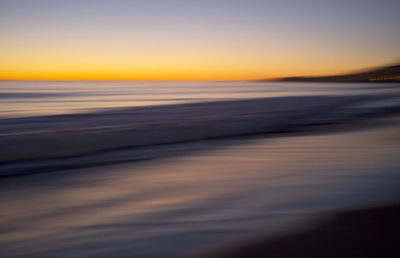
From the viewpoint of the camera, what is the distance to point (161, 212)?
2.04 metres

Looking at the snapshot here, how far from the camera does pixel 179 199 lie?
89.7 inches

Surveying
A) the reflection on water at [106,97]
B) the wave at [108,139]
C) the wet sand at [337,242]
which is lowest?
the wet sand at [337,242]

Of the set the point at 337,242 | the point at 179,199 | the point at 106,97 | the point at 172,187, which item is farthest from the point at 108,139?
the point at 106,97

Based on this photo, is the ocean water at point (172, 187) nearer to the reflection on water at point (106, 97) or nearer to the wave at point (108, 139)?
the wave at point (108, 139)

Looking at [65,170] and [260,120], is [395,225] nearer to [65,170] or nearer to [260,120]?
[65,170]

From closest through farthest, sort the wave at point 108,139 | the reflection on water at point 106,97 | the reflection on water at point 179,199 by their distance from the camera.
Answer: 1. the reflection on water at point 179,199
2. the wave at point 108,139
3. the reflection on water at point 106,97

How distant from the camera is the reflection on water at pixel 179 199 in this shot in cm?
168

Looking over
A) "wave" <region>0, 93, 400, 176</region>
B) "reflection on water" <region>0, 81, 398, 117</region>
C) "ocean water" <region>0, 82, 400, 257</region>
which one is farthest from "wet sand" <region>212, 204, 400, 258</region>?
"reflection on water" <region>0, 81, 398, 117</region>

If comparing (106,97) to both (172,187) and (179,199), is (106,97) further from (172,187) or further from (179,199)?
(179,199)

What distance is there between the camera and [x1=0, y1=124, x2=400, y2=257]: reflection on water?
168 cm

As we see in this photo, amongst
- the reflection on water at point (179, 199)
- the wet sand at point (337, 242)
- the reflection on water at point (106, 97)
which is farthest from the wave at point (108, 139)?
the reflection on water at point (106, 97)

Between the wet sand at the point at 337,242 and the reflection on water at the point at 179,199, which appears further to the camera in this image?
the reflection on water at the point at 179,199

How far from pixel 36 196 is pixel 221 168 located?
5.12ft

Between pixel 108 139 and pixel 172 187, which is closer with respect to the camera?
pixel 172 187
